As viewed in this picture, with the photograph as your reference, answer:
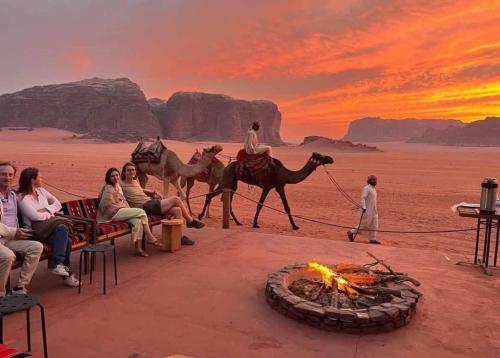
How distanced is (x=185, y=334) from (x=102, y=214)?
2.94 meters

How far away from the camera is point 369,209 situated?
30.0 ft

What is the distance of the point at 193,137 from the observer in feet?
300

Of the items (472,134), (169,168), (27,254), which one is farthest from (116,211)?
(472,134)

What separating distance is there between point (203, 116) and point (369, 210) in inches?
3456

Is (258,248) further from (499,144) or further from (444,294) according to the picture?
(499,144)

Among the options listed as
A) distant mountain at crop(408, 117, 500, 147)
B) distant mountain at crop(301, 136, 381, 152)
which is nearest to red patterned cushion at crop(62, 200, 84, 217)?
distant mountain at crop(301, 136, 381, 152)

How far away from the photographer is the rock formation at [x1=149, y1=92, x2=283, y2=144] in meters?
90.9

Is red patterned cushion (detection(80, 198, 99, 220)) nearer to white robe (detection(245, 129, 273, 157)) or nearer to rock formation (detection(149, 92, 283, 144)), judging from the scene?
white robe (detection(245, 129, 273, 157))

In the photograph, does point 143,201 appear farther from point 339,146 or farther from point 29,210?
point 339,146

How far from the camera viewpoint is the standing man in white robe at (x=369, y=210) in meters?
9.07

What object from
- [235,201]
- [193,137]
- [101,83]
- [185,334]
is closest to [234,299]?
[185,334]

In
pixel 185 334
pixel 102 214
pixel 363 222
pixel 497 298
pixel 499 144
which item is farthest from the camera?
pixel 499 144

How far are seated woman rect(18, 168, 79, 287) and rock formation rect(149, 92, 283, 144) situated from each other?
85.6m

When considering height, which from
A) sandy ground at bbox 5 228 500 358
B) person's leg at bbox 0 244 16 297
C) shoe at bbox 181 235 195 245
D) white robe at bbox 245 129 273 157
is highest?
white robe at bbox 245 129 273 157
